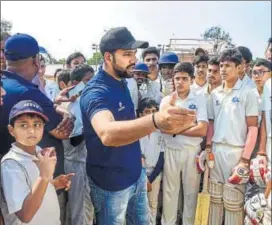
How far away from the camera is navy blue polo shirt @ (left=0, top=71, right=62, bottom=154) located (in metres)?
1.99

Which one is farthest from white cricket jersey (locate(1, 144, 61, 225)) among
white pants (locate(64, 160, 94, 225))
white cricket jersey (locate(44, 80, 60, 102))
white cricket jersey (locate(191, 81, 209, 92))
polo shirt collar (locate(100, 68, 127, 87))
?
white cricket jersey (locate(44, 80, 60, 102))

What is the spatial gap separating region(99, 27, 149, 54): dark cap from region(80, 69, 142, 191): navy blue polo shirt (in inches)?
6.6

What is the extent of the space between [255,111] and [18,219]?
206 cm

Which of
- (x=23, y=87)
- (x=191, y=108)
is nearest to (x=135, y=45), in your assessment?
(x=23, y=87)

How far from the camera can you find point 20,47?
214cm

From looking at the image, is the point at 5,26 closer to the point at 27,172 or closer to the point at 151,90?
the point at 27,172

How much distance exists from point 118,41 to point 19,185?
43.6 inches

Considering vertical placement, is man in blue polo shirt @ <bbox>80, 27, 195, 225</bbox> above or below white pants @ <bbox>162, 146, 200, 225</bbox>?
above

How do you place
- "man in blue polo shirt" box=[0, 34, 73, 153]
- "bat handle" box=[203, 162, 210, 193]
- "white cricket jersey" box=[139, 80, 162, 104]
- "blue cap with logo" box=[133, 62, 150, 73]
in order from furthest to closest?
"blue cap with logo" box=[133, 62, 150, 73] → "white cricket jersey" box=[139, 80, 162, 104] → "bat handle" box=[203, 162, 210, 193] → "man in blue polo shirt" box=[0, 34, 73, 153]

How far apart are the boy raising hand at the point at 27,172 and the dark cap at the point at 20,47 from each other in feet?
1.17

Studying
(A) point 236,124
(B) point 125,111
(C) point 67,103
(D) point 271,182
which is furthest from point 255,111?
(D) point 271,182

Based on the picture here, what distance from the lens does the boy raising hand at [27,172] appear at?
5.89 ft

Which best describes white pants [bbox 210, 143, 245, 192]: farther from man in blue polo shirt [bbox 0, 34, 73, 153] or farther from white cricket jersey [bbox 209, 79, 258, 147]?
man in blue polo shirt [bbox 0, 34, 73, 153]

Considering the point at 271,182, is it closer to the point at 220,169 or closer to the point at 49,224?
the point at 49,224
